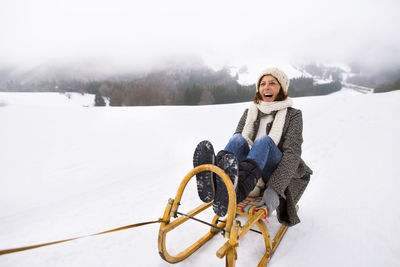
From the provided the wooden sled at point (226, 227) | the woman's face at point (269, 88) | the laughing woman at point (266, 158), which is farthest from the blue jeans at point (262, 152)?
the woman's face at point (269, 88)

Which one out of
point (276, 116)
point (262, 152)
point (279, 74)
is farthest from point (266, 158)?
point (279, 74)

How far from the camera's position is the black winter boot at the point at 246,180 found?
167 centimetres

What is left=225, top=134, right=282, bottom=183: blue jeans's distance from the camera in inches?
71.4

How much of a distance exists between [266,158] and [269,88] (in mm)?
941

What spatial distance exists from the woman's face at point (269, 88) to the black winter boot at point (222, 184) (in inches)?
45.2

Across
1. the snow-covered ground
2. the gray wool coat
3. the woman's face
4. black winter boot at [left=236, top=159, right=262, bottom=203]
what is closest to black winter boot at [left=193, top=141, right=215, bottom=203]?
black winter boot at [left=236, top=159, right=262, bottom=203]

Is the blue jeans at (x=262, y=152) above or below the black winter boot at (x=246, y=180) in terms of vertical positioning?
above

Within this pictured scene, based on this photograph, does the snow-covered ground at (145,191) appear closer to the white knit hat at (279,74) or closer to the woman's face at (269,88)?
the woman's face at (269,88)

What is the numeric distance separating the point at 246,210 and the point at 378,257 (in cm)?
143

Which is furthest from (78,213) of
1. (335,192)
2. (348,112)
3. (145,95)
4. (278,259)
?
(145,95)

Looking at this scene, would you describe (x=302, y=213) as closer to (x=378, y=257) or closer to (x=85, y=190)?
(x=378, y=257)

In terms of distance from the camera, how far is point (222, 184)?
1651mm

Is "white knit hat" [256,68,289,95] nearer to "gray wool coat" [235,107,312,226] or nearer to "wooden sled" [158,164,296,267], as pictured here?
"gray wool coat" [235,107,312,226]

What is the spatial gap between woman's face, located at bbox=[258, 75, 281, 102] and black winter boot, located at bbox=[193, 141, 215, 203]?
1.11 meters
